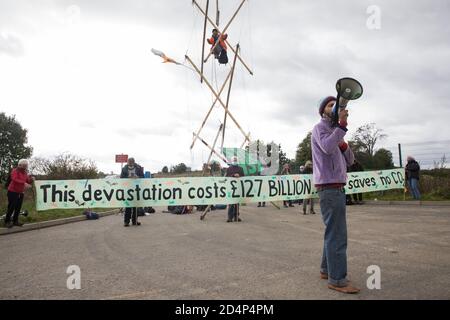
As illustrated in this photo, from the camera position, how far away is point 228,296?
3.42 metres

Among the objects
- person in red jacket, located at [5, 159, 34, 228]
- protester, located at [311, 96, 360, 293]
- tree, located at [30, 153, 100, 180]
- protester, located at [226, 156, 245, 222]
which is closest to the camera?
protester, located at [311, 96, 360, 293]

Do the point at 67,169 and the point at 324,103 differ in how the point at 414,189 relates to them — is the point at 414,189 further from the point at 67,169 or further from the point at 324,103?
the point at 67,169

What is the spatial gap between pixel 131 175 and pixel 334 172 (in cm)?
816

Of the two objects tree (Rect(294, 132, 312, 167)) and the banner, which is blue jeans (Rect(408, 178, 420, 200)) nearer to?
the banner

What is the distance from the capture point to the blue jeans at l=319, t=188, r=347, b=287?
3525 mm

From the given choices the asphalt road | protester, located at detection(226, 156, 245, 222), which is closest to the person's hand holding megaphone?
the asphalt road

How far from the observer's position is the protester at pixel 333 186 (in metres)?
3.49

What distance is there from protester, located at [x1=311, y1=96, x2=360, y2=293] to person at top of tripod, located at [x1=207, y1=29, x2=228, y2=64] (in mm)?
10369

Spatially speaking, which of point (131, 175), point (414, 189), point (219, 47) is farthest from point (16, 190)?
point (414, 189)

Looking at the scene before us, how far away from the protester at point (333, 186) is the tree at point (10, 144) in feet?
195

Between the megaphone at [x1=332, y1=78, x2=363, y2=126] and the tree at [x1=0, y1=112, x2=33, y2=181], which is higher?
the tree at [x1=0, y1=112, x2=33, y2=181]
